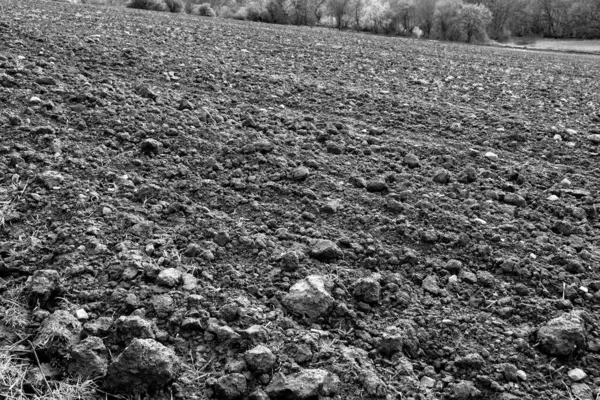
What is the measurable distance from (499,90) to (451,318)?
5.93 m

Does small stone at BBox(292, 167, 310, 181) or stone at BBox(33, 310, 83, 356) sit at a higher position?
small stone at BBox(292, 167, 310, 181)

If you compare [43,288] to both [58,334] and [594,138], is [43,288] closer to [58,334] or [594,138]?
[58,334]

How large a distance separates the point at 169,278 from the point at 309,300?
76 cm

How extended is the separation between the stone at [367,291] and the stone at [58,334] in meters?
1.44

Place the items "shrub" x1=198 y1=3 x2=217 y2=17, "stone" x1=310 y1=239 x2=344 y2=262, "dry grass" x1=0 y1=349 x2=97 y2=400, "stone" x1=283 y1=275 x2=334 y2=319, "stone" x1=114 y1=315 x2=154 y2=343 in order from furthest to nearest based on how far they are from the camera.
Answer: "shrub" x1=198 y1=3 x2=217 y2=17 → "stone" x1=310 y1=239 x2=344 y2=262 → "stone" x1=283 y1=275 x2=334 y2=319 → "stone" x1=114 y1=315 x2=154 y2=343 → "dry grass" x1=0 y1=349 x2=97 y2=400

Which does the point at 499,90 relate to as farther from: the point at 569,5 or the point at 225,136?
the point at 569,5

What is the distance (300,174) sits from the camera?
4516 mm

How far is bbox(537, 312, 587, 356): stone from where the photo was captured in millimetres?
2846

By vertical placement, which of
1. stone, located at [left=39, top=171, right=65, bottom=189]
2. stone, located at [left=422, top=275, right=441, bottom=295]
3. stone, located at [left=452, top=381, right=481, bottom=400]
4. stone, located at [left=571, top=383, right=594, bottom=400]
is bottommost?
stone, located at [left=571, top=383, right=594, bottom=400]

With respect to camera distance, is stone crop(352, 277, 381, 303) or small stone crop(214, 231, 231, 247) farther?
small stone crop(214, 231, 231, 247)

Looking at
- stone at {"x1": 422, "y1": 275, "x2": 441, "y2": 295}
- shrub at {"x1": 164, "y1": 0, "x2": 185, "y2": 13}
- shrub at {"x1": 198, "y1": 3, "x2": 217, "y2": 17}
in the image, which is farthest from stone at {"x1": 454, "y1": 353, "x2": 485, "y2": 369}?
shrub at {"x1": 198, "y1": 3, "x2": 217, "y2": 17}

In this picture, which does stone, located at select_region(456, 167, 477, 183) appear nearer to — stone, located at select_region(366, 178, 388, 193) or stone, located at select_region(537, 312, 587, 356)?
stone, located at select_region(366, 178, 388, 193)

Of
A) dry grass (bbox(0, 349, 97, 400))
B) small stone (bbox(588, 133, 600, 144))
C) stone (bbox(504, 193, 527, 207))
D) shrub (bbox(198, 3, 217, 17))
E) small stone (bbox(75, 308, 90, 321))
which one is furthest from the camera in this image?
shrub (bbox(198, 3, 217, 17))

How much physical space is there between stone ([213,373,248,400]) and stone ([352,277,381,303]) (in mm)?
897
